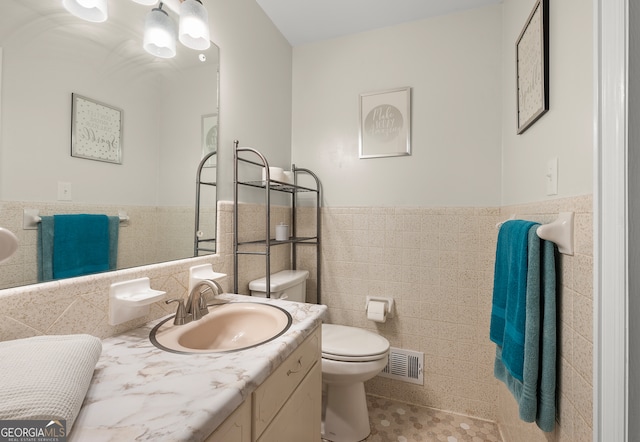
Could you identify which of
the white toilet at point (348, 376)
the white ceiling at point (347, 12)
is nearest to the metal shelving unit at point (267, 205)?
the white toilet at point (348, 376)

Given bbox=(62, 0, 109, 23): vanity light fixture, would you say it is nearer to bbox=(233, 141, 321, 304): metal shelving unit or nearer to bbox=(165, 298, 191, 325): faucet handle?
bbox=(233, 141, 321, 304): metal shelving unit

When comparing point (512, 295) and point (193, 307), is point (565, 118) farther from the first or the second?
point (193, 307)

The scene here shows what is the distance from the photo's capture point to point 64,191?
0.78 metres

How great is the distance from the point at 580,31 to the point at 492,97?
3.17 feet

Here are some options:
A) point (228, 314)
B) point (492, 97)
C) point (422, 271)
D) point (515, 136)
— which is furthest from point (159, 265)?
point (492, 97)

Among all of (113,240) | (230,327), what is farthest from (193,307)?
(113,240)

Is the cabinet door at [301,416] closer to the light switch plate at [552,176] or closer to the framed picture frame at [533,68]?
the light switch plate at [552,176]

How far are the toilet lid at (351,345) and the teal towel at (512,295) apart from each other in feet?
1.77

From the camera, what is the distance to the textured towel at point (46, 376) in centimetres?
42

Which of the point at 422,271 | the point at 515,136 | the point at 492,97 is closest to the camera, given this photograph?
the point at 515,136

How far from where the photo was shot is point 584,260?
0.69 meters

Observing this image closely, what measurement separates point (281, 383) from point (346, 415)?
0.92 m


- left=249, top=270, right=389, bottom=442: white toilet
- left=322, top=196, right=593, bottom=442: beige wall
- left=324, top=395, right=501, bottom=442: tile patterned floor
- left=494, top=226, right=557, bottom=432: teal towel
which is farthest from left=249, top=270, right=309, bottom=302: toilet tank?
left=494, top=226, right=557, bottom=432: teal towel

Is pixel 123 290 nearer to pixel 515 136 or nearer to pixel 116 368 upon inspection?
pixel 116 368
